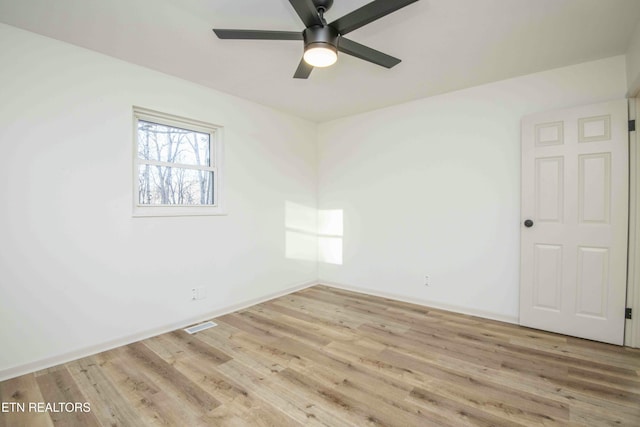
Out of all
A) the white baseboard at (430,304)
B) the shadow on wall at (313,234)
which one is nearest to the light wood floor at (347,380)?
the white baseboard at (430,304)

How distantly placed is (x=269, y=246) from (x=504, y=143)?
2981 millimetres

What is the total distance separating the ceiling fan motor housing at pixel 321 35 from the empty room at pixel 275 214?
0.04 feet

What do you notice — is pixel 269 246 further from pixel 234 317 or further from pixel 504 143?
pixel 504 143

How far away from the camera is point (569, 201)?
2.67 meters

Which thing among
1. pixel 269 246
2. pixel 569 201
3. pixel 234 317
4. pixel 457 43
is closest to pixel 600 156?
pixel 569 201

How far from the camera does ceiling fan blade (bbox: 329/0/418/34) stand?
156cm

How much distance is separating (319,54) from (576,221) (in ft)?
8.87

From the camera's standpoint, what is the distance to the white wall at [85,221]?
2.09 metres

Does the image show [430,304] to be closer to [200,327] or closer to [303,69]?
[200,327]

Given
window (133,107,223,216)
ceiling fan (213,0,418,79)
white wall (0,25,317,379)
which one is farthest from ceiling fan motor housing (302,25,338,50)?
window (133,107,223,216)

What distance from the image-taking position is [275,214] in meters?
3.95

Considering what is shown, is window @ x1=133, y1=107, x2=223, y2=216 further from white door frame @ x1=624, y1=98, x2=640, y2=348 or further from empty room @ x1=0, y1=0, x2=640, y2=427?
white door frame @ x1=624, y1=98, x2=640, y2=348

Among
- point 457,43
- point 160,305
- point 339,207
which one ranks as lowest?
point 160,305

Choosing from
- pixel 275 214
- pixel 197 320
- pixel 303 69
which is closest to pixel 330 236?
pixel 275 214
